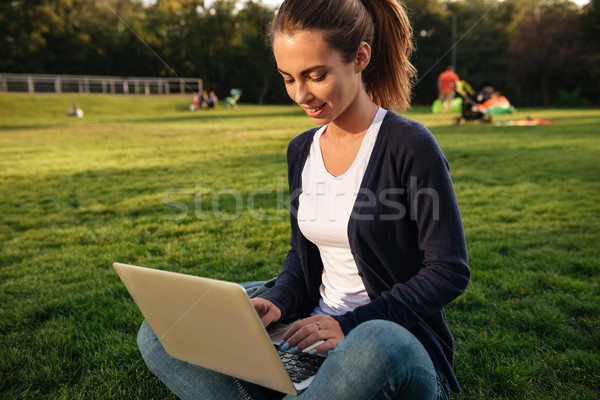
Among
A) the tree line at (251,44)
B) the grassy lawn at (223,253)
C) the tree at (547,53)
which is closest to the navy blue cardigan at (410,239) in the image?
the grassy lawn at (223,253)

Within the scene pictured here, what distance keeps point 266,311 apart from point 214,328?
0.48 m

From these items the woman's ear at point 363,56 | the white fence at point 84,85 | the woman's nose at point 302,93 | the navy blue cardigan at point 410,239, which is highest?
the woman's ear at point 363,56

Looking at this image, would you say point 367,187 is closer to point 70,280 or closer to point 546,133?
point 70,280

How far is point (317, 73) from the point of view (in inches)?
67.0

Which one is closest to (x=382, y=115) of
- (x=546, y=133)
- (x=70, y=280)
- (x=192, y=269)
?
(x=192, y=269)

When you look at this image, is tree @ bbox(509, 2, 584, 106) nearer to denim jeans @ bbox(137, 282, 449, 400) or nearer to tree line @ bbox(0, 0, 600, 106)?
tree line @ bbox(0, 0, 600, 106)

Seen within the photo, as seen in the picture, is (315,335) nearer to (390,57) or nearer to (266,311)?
(266,311)

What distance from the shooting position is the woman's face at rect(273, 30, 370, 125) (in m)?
1.66

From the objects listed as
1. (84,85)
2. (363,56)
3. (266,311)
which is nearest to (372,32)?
(363,56)

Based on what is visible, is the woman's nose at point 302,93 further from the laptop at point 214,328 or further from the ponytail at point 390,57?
the laptop at point 214,328

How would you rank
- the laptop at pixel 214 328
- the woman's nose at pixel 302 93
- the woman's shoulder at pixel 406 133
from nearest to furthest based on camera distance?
1. the laptop at pixel 214 328
2. the woman's shoulder at pixel 406 133
3. the woman's nose at pixel 302 93

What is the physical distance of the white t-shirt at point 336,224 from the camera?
181 cm

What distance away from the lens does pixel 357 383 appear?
1.25 meters

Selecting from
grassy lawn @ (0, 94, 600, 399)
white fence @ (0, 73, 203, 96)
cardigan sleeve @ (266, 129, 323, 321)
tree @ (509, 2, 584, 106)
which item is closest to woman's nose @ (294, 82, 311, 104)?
cardigan sleeve @ (266, 129, 323, 321)
